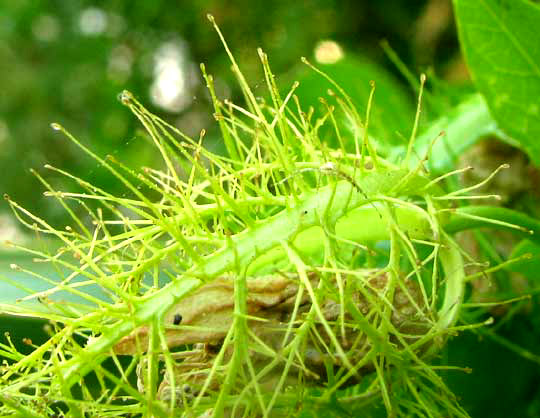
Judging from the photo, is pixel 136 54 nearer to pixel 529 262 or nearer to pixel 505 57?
pixel 505 57

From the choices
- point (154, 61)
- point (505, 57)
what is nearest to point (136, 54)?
point (154, 61)

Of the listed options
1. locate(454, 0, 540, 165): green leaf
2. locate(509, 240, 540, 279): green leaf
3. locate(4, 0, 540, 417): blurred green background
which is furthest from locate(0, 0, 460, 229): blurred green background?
locate(509, 240, 540, 279): green leaf

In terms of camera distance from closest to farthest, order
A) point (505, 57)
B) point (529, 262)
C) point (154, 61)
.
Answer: point (529, 262) < point (505, 57) < point (154, 61)

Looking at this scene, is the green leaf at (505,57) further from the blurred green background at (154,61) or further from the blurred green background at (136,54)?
the blurred green background at (136,54)

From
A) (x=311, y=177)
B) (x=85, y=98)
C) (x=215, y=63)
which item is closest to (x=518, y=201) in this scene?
(x=311, y=177)

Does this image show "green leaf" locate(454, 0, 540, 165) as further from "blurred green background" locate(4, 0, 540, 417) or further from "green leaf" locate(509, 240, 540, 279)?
"blurred green background" locate(4, 0, 540, 417)

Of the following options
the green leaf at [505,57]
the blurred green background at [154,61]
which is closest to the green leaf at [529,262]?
the green leaf at [505,57]
